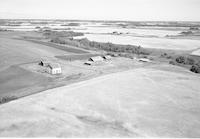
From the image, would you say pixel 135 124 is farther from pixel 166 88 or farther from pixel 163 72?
pixel 163 72

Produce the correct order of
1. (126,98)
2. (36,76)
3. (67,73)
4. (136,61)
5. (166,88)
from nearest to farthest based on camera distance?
(126,98)
(166,88)
(36,76)
(67,73)
(136,61)

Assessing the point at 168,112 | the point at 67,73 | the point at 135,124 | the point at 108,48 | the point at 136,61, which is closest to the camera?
the point at 135,124

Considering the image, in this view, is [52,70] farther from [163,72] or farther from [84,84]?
[163,72]

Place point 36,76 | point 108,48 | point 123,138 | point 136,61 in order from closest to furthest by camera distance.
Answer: point 123,138 → point 36,76 → point 136,61 → point 108,48

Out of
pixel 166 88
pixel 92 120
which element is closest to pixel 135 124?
pixel 92 120

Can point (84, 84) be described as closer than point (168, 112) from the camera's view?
No

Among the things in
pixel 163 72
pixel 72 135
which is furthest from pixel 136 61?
pixel 72 135
